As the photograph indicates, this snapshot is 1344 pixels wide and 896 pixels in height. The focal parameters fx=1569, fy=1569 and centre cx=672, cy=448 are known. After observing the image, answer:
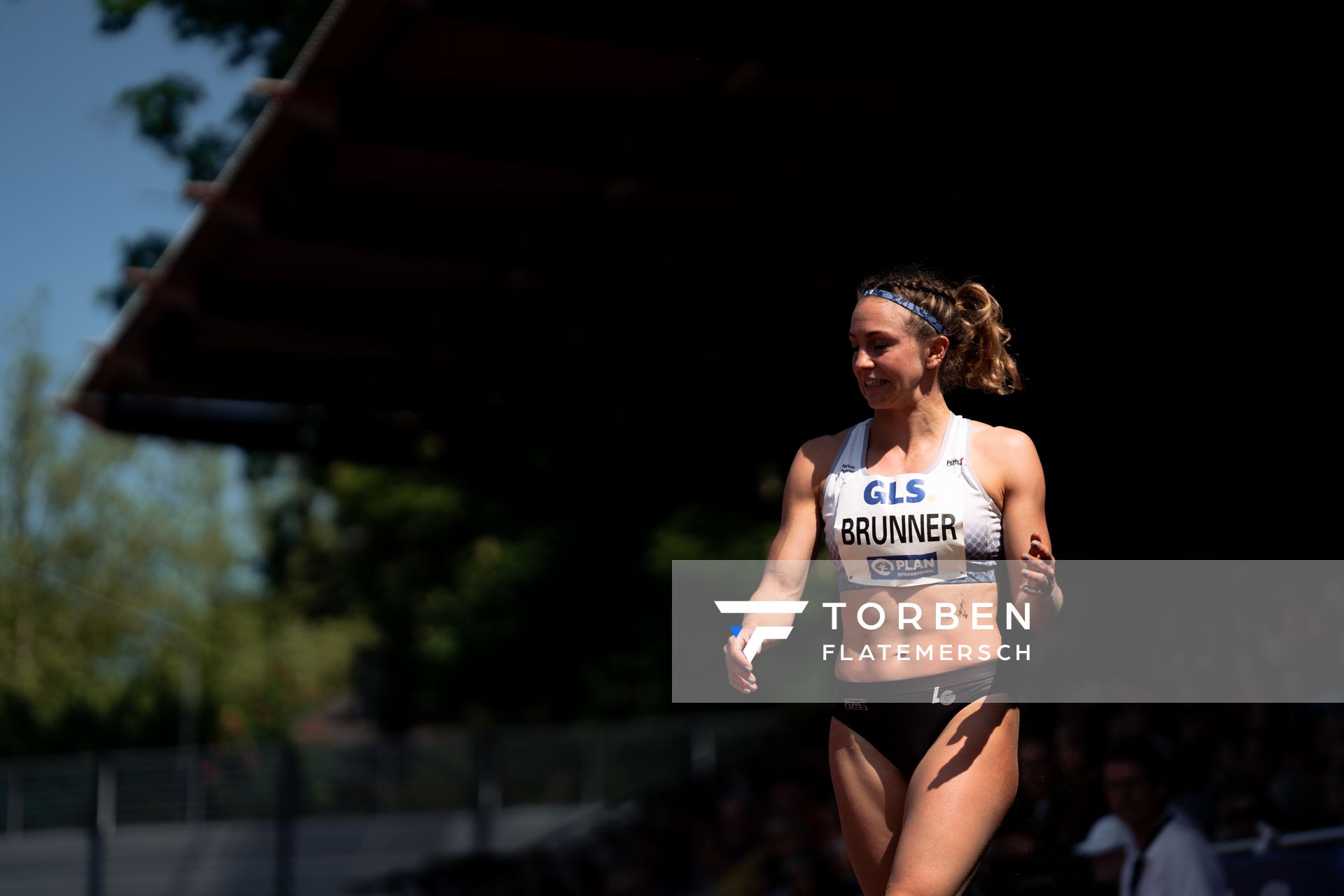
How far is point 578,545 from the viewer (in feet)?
115

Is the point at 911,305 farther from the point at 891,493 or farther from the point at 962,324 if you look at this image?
the point at 891,493

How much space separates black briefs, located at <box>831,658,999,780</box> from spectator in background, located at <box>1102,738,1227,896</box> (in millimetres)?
2555

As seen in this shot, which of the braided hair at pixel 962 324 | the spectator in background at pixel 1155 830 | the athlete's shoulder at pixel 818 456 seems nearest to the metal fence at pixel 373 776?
the spectator in background at pixel 1155 830

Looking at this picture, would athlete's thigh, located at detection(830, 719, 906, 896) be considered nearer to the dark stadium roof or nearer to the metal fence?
the dark stadium roof

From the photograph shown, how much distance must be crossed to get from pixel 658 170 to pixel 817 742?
29.0ft

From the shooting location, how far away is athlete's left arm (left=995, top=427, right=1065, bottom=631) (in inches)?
135

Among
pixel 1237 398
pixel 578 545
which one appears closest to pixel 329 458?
pixel 1237 398

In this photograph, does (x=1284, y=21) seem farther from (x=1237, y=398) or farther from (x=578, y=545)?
(x=578, y=545)

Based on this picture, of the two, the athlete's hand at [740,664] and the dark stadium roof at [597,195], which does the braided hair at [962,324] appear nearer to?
the athlete's hand at [740,664]

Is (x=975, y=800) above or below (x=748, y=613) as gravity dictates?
below

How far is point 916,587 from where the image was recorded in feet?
12.0

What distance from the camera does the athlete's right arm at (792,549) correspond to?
358 centimetres

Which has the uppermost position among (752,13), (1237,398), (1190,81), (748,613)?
(752,13)

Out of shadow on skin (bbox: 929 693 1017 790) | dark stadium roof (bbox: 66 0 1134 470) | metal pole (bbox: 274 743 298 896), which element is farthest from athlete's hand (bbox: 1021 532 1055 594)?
metal pole (bbox: 274 743 298 896)
